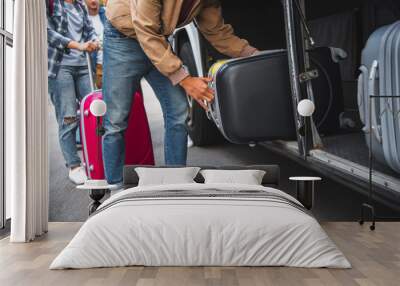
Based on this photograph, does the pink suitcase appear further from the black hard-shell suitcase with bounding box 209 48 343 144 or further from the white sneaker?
the black hard-shell suitcase with bounding box 209 48 343 144

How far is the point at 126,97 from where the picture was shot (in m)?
5.20

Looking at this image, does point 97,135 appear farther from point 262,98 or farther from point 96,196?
point 262,98

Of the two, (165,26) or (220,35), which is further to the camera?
(220,35)

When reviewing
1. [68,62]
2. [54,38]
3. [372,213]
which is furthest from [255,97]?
[54,38]

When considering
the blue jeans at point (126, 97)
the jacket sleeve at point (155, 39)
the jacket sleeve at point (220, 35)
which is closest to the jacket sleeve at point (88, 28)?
the blue jeans at point (126, 97)

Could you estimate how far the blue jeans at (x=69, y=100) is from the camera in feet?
17.2

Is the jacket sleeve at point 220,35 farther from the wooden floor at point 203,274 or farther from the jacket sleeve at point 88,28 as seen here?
the wooden floor at point 203,274

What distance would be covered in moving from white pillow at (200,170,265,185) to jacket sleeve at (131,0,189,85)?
0.84 meters

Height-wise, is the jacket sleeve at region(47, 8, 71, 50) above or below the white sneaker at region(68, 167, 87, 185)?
above

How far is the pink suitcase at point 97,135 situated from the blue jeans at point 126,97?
0.17 feet

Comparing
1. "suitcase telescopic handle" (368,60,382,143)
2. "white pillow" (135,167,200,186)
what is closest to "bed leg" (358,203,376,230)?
"suitcase telescopic handle" (368,60,382,143)

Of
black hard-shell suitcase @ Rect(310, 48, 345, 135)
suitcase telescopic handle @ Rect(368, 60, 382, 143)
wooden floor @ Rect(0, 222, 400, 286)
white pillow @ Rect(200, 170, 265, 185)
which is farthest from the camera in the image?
black hard-shell suitcase @ Rect(310, 48, 345, 135)

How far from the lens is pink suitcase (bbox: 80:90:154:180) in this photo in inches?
206

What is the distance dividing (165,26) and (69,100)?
108 centimetres
